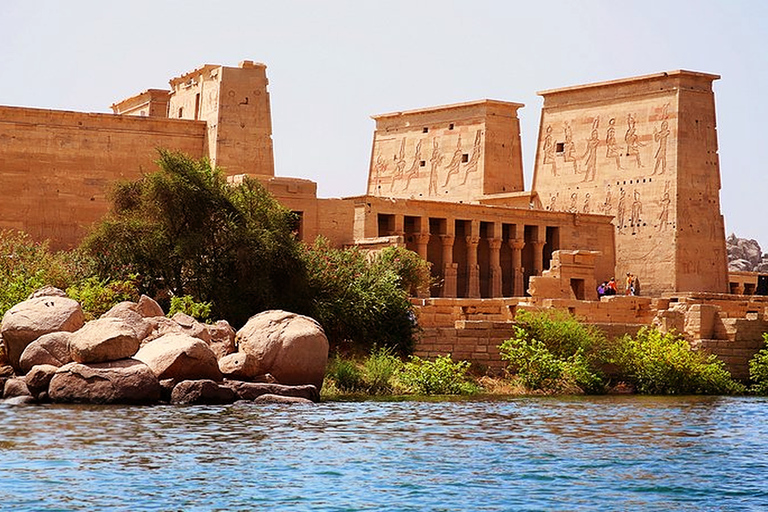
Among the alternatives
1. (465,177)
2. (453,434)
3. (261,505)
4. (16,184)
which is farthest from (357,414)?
(465,177)

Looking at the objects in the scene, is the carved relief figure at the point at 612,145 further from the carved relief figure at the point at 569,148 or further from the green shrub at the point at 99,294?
the green shrub at the point at 99,294

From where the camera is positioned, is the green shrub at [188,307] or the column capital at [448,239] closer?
the green shrub at [188,307]

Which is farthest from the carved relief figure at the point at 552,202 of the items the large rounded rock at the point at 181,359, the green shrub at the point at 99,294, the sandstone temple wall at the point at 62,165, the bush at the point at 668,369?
the large rounded rock at the point at 181,359

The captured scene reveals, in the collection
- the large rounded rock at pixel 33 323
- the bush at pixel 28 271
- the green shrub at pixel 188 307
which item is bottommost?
the large rounded rock at pixel 33 323

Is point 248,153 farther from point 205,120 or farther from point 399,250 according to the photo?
point 399,250

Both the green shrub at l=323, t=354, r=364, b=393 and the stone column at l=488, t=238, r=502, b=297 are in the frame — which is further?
the stone column at l=488, t=238, r=502, b=297

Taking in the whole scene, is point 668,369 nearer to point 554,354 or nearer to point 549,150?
point 554,354

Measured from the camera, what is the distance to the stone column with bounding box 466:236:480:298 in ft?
137

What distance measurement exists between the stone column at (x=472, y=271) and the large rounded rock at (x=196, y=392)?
78.1ft

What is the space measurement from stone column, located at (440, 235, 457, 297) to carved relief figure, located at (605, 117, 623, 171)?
689 cm

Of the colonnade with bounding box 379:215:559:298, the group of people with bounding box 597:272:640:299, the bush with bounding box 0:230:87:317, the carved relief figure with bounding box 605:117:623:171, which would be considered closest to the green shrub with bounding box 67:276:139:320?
the bush with bounding box 0:230:87:317

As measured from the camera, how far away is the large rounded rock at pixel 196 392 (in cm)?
1830

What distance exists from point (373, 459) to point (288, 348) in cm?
566

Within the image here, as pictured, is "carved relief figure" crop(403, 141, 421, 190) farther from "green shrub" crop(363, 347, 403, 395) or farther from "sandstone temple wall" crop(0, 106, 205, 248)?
"green shrub" crop(363, 347, 403, 395)
